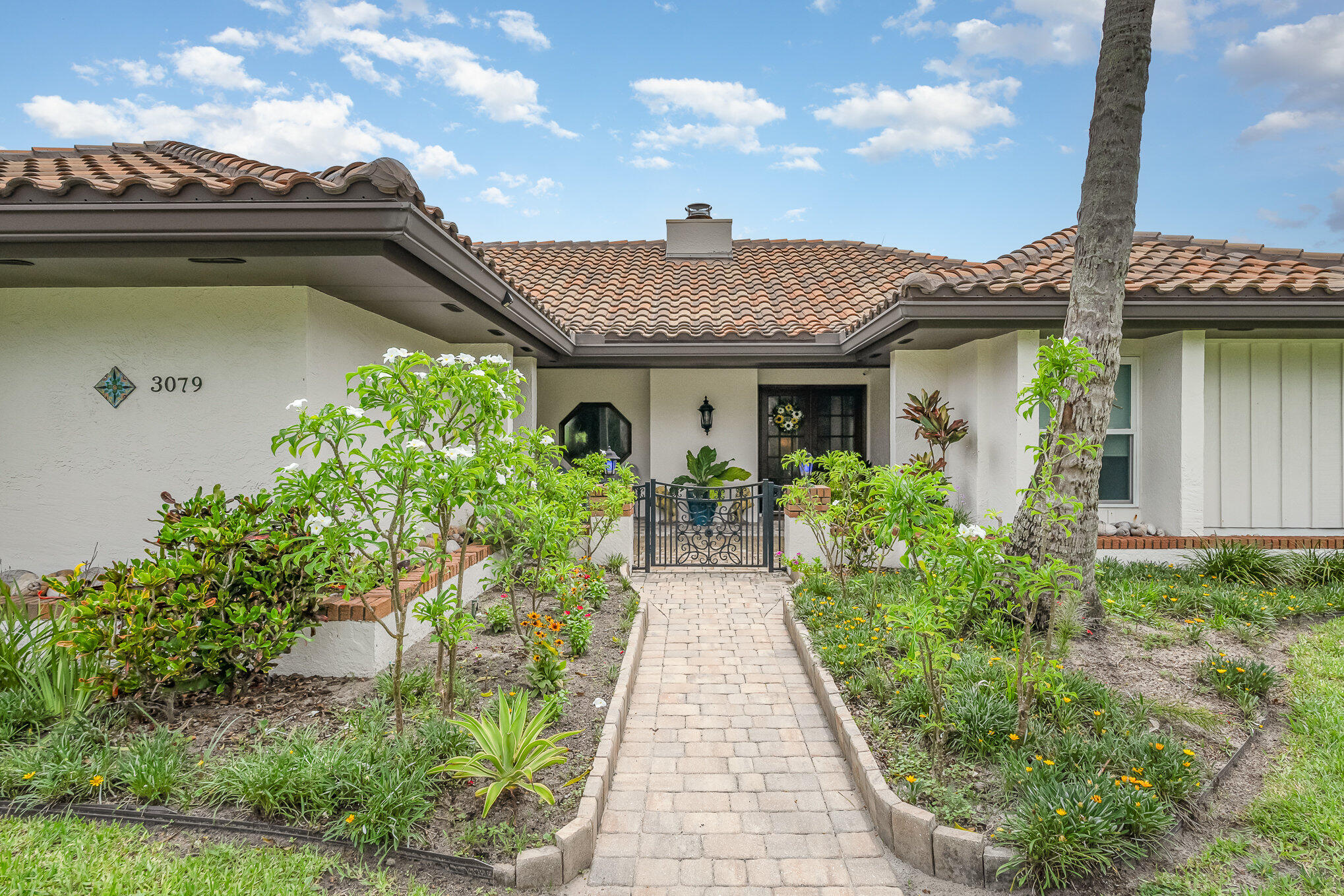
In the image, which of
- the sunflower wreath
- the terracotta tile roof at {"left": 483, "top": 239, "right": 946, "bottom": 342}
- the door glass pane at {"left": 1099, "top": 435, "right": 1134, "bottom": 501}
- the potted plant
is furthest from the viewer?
the sunflower wreath

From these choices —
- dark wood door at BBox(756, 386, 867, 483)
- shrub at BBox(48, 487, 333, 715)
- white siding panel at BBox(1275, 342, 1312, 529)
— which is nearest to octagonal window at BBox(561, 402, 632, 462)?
dark wood door at BBox(756, 386, 867, 483)

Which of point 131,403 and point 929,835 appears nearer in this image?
point 929,835

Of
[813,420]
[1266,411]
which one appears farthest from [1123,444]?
[813,420]

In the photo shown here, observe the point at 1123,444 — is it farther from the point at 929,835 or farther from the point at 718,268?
the point at 718,268

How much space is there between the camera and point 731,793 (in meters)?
3.15

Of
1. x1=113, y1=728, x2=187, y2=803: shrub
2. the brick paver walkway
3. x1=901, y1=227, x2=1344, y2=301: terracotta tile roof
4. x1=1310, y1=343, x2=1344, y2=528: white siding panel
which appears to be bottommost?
the brick paver walkway

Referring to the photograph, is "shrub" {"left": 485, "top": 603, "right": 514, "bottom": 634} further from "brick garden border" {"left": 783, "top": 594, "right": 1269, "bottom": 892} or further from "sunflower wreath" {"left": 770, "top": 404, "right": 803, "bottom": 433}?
"sunflower wreath" {"left": 770, "top": 404, "right": 803, "bottom": 433}

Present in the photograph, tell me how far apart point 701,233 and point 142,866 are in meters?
13.1

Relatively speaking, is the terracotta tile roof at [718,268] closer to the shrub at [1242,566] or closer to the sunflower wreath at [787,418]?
the sunflower wreath at [787,418]

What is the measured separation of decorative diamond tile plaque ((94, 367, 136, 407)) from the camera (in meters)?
4.56

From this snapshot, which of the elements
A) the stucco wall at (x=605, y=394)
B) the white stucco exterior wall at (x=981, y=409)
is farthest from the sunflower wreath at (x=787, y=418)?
the white stucco exterior wall at (x=981, y=409)

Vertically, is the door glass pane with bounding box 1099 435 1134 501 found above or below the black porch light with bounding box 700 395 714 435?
below

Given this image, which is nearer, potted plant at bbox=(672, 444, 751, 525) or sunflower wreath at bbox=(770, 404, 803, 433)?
potted plant at bbox=(672, 444, 751, 525)

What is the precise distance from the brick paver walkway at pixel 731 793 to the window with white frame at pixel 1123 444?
185 inches
